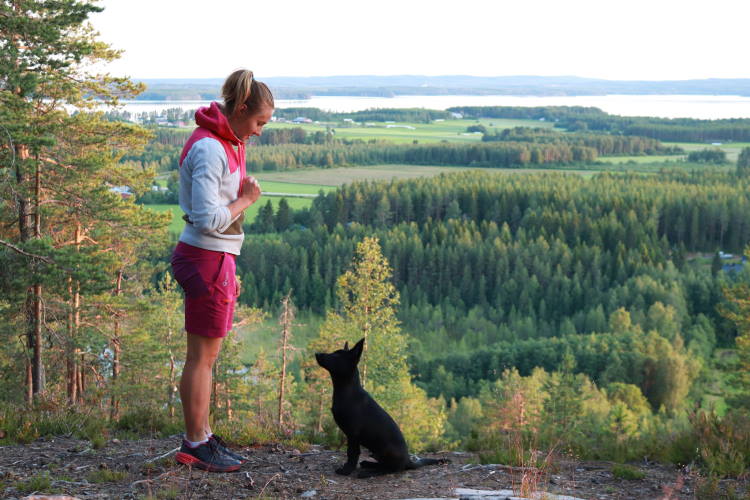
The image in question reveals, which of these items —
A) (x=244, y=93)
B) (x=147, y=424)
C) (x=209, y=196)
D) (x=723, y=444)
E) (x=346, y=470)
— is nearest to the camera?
(x=209, y=196)

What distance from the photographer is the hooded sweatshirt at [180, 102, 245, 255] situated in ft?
16.0

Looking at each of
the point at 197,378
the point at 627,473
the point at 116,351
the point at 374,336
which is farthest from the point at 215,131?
the point at 374,336

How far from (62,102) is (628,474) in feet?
58.9

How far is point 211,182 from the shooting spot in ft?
16.1

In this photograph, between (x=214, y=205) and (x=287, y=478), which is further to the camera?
(x=287, y=478)

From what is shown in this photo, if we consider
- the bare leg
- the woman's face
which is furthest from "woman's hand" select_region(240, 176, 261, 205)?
the bare leg

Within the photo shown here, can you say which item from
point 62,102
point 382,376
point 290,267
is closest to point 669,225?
point 290,267

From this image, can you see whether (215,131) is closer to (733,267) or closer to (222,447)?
(222,447)

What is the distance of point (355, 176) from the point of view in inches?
5694

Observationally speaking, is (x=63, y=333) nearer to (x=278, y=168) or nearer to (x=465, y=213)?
(x=465, y=213)

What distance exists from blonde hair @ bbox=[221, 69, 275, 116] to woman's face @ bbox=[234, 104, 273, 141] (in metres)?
0.03

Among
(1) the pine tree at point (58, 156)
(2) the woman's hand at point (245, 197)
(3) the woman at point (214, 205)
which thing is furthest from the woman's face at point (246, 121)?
(1) the pine tree at point (58, 156)

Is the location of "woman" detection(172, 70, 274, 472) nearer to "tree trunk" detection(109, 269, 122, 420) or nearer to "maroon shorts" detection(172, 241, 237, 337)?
"maroon shorts" detection(172, 241, 237, 337)

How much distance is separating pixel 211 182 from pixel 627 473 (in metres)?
4.16
